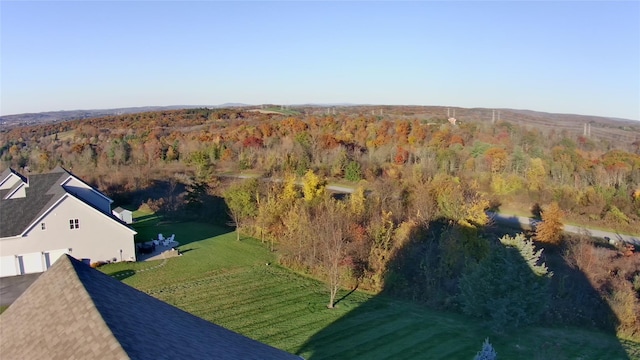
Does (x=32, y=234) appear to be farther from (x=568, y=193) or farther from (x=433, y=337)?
(x=568, y=193)

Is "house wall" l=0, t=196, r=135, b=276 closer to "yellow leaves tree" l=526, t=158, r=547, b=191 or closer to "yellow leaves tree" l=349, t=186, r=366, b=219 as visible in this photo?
"yellow leaves tree" l=349, t=186, r=366, b=219

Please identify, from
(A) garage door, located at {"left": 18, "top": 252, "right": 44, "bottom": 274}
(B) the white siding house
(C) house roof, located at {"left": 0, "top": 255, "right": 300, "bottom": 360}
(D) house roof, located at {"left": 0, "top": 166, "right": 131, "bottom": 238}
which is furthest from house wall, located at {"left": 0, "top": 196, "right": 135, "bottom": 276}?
(C) house roof, located at {"left": 0, "top": 255, "right": 300, "bottom": 360}

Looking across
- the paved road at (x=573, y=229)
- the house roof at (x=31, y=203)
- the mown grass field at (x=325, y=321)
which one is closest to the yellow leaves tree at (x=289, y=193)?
the mown grass field at (x=325, y=321)

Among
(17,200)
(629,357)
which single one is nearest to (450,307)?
(629,357)

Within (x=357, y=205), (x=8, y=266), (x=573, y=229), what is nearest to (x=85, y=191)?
(x=8, y=266)

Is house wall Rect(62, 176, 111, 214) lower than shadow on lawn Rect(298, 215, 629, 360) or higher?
higher

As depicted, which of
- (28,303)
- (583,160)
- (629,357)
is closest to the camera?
(28,303)
